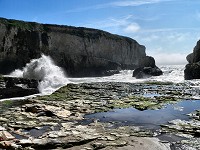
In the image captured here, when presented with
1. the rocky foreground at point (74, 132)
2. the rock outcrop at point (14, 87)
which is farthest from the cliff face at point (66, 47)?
the rocky foreground at point (74, 132)

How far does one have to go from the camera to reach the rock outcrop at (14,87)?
108 feet

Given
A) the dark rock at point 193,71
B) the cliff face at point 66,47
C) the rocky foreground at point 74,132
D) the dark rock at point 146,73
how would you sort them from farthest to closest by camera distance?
the cliff face at point 66,47 → the dark rock at point 146,73 → the dark rock at point 193,71 → the rocky foreground at point 74,132

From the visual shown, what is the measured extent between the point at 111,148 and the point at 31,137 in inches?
186

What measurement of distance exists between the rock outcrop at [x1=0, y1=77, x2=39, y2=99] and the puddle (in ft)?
51.8

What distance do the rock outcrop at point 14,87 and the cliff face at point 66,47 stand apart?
163 ft

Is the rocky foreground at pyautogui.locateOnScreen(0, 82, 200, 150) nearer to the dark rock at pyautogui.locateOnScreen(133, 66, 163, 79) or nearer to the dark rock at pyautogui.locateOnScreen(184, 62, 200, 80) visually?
the dark rock at pyautogui.locateOnScreen(184, 62, 200, 80)

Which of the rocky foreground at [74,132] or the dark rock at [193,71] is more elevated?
the dark rock at [193,71]

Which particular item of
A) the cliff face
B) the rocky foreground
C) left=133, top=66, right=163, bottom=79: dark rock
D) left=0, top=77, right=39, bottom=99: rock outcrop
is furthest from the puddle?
the cliff face

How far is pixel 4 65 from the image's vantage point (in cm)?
8325

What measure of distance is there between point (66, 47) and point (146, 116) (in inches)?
3558

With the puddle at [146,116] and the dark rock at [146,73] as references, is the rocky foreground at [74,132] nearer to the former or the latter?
the puddle at [146,116]

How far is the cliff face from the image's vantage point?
86.2m

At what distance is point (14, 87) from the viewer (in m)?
33.8

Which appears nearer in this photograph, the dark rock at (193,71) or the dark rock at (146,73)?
the dark rock at (193,71)
